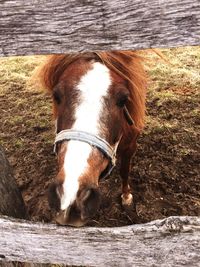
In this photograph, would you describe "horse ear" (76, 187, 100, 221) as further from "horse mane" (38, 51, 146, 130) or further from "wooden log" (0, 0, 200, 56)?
"horse mane" (38, 51, 146, 130)

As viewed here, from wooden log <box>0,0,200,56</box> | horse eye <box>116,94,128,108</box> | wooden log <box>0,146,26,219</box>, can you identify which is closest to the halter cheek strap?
horse eye <box>116,94,128,108</box>

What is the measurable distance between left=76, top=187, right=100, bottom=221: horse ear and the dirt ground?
1.31m

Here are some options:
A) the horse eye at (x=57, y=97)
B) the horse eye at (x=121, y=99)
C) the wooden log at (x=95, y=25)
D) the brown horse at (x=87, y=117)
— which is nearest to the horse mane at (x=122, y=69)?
the brown horse at (x=87, y=117)

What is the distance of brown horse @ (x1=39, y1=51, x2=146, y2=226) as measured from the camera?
1543mm

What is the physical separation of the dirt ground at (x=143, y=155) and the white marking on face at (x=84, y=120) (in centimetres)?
126

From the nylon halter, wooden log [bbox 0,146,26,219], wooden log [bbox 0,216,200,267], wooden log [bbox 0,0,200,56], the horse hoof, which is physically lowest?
the horse hoof

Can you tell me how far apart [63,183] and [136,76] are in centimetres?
104

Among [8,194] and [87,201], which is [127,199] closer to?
[8,194]

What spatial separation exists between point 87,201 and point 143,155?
1975 millimetres

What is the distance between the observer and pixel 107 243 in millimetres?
1370

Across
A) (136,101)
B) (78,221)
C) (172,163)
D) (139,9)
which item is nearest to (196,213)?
(172,163)

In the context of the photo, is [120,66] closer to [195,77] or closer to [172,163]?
[172,163]

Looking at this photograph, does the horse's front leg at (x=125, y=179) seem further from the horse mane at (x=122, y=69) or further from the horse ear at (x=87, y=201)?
the horse ear at (x=87, y=201)

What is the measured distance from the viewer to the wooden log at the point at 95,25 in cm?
102
